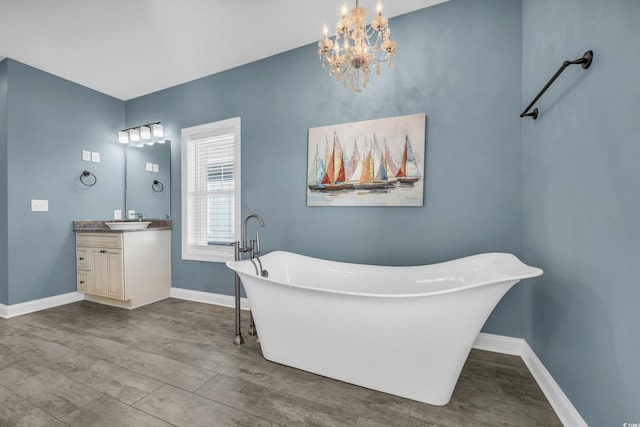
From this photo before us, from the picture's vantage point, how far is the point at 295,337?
5.49 feet

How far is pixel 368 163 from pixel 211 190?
6.32ft

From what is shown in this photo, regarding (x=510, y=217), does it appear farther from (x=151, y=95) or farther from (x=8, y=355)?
(x=151, y=95)

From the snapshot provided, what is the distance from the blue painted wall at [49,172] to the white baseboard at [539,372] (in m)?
4.41

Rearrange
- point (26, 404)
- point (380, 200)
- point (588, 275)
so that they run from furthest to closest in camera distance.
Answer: point (380, 200)
point (26, 404)
point (588, 275)

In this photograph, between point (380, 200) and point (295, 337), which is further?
point (380, 200)

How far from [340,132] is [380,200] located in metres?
0.73

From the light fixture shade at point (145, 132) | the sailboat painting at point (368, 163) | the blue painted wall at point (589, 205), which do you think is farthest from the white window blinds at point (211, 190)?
the blue painted wall at point (589, 205)

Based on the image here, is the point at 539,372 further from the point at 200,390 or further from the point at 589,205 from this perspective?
the point at 200,390

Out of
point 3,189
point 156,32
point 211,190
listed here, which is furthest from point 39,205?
point 156,32

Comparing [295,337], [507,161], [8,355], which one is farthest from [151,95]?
[507,161]

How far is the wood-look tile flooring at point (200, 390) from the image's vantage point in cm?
131

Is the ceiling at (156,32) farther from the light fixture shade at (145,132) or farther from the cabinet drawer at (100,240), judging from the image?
the cabinet drawer at (100,240)

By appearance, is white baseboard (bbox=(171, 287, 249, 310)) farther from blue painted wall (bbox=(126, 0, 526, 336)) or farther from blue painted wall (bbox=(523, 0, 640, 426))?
blue painted wall (bbox=(523, 0, 640, 426))

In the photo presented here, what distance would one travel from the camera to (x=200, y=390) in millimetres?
1523
